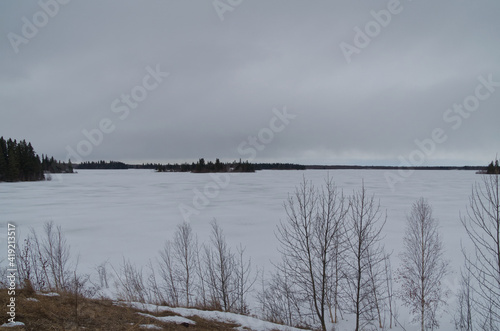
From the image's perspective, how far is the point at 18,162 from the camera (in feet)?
237

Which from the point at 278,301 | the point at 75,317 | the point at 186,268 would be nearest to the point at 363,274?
the point at 278,301

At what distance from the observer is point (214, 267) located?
1541cm

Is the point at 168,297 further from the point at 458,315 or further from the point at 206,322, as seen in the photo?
the point at 458,315

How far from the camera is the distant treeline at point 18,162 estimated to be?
6962 centimetres

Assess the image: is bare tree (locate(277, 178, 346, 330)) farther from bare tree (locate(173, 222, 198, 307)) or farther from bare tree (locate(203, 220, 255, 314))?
bare tree (locate(173, 222, 198, 307))

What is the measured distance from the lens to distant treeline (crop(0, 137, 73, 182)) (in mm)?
69625

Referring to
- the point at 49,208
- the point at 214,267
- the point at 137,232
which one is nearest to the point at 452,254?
the point at 214,267

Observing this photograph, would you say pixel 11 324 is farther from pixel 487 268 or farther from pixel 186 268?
pixel 487 268

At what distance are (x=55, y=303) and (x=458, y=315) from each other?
46.0 ft

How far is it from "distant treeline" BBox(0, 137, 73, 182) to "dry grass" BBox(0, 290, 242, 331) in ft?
250

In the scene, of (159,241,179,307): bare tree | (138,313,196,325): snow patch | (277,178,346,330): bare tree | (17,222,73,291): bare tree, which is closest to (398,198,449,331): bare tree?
(277,178,346,330): bare tree

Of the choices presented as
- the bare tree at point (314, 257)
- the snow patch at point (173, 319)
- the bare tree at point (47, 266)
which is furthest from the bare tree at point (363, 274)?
the bare tree at point (47, 266)

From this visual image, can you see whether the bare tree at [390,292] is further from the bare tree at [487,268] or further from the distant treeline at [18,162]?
the distant treeline at [18,162]

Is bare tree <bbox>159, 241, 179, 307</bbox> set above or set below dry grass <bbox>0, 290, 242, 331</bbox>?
below
